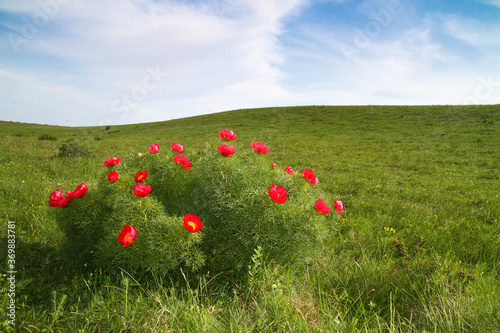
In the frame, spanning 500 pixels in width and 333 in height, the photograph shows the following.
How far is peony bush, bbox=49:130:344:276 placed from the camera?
7.25 feet

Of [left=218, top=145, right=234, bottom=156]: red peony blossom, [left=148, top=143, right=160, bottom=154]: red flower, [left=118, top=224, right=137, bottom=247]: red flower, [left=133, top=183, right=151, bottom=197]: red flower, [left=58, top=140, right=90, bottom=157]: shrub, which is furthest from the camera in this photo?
[left=58, top=140, right=90, bottom=157]: shrub

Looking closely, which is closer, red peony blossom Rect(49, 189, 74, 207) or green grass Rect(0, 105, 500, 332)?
green grass Rect(0, 105, 500, 332)

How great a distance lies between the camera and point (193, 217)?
211 cm

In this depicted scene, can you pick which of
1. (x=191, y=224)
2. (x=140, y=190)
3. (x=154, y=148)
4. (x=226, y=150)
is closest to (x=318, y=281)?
(x=191, y=224)

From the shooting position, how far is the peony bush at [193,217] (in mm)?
2211

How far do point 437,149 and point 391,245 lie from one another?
1673 centimetres

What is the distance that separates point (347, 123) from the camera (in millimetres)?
31203

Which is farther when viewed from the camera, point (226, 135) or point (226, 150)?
point (226, 135)

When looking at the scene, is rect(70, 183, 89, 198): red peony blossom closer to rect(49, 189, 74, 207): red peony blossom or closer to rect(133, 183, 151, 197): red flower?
rect(49, 189, 74, 207): red peony blossom

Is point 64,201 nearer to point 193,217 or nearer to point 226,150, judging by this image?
point 193,217

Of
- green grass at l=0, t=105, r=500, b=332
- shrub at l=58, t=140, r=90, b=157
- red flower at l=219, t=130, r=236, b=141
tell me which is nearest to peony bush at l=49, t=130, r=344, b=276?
red flower at l=219, t=130, r=236, b=141

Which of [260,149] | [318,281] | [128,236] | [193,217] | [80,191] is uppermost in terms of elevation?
[260,149]

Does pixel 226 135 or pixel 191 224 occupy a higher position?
pixel 226 135

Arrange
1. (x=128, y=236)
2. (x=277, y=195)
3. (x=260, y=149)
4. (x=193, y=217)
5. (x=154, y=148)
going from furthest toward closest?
1. (x=154, y=148)
2. (x=260, y=149)
3. (x=277, y=195)
4. (x=193, y=217)
5. (x=128, y=236)
